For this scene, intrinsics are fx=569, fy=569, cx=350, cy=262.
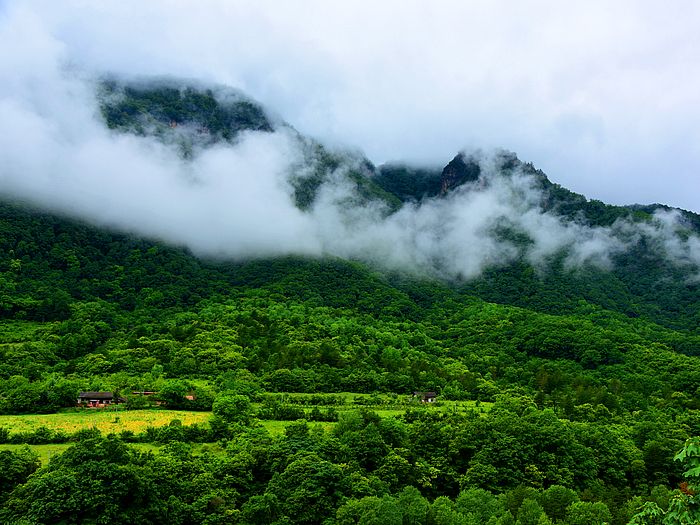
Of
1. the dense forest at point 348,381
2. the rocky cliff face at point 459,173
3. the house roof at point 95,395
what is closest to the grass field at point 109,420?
the dense forest at point 348,381

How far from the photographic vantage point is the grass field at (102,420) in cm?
4112

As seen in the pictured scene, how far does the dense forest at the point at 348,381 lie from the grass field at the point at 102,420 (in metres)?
Result: 1.72

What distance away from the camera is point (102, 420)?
43.7 meters

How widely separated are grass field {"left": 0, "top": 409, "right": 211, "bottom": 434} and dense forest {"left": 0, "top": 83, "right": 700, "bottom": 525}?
1722 millimetres

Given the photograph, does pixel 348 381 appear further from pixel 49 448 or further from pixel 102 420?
pixel 49 448

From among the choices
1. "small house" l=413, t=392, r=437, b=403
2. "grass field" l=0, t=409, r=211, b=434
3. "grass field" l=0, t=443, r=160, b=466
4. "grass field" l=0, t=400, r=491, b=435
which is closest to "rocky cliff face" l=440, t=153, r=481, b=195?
"small house" l=413, t=392, r=437, b=403

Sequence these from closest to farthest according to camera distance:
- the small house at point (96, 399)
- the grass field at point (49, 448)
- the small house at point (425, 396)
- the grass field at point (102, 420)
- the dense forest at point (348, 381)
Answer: the dense forest at point (348, 381) < the grass field at point (49, 448) < the grass field at point (102, 420) < the small house at point (96, 399) < the small house at point (425, 396)

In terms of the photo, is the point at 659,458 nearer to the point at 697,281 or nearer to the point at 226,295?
the point at 226,295

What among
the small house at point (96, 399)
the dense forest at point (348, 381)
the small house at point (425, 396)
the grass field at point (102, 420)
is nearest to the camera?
the dense forest at point (348, 381)

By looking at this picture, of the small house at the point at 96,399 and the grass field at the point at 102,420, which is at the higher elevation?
the small house at the point at 96,399

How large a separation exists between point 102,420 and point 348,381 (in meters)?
24.7

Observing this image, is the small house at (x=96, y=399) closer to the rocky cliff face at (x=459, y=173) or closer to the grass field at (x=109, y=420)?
the grass field at (x=109, y=420)

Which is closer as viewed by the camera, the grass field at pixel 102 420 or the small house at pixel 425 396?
the grass field at pixel 102 420

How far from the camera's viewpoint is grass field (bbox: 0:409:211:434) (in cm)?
4112
